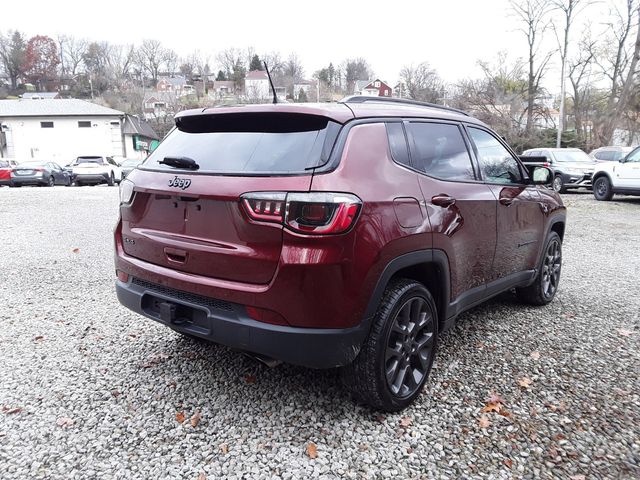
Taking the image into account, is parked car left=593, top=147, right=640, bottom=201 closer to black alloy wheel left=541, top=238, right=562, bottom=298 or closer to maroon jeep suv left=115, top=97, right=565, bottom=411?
black alloy wheel left=541, top=238, right=562, bottom=298

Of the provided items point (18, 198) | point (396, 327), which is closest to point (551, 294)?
point (396, 327)

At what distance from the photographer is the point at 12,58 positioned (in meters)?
79.4

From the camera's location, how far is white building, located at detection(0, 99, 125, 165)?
42375 mm

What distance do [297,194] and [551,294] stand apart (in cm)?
367

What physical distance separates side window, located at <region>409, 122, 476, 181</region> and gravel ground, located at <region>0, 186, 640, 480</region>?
1.38 meters

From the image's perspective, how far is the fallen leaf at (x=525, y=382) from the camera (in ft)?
10.3

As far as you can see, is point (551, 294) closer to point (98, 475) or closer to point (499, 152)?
point (499, 152)

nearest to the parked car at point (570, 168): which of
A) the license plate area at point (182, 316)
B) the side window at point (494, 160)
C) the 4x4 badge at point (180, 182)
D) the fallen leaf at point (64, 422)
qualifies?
the side window at point (494, 160)

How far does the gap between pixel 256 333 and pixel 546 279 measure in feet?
11.5

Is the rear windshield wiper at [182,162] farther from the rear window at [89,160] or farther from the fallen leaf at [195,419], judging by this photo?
the rear window at [89,160]

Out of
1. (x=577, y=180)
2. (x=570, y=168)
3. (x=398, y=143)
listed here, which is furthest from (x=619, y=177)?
(x=398, y=143)

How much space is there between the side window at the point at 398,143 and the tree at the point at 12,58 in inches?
3793

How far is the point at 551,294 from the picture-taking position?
4859 mm

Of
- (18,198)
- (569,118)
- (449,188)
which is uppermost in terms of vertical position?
(569,118)
